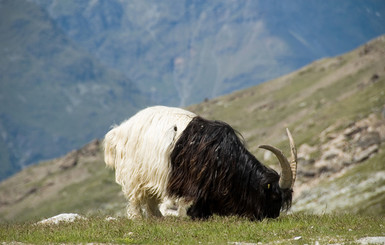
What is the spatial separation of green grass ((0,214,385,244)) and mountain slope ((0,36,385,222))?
44.5 feet

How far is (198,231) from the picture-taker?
11883 mm

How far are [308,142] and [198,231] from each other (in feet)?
215

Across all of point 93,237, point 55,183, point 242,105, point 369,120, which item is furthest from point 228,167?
point 55,183

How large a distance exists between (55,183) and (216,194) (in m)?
128

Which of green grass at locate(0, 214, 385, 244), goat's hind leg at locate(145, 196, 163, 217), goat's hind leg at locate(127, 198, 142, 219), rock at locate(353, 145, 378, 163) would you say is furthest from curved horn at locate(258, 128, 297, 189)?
rock at locate(353, 145, 378, 163)

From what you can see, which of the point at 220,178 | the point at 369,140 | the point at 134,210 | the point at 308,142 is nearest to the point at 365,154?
the point at 369,140

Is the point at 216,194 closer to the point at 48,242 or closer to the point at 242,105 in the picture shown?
the point at 48,242

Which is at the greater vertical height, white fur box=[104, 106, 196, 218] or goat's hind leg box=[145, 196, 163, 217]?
white fur box=[104, 106, 196, 218]

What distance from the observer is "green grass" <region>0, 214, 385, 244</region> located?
435 inches

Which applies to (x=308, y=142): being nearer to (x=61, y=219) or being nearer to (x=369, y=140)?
(x=369, y=140)

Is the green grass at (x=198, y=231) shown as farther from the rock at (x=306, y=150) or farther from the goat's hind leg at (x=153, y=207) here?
the rock at (x=306, y=150)

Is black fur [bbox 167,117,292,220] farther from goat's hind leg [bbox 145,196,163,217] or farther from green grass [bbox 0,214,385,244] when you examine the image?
goat's hind leg [bbox 145,196,163,217]

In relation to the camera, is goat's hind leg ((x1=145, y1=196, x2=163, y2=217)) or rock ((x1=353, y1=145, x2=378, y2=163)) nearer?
goat's hind leg ((x1=145, y1=196, x2=163, y2=217))

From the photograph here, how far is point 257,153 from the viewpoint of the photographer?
78062 millimetres
